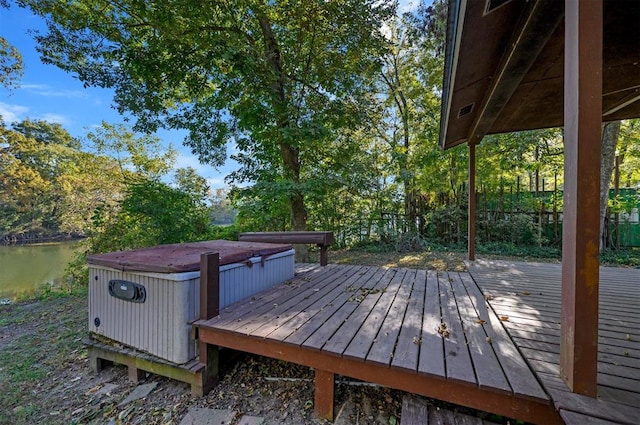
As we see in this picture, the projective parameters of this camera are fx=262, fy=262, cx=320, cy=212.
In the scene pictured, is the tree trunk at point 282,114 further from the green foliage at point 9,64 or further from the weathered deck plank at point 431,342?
the green foliage at point 9,64

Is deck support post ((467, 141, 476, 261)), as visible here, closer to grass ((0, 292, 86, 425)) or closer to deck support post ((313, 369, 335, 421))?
deck support post ((313, 369, 335, 421))

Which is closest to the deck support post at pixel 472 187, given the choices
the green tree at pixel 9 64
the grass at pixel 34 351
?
the grass at pixel 34 351

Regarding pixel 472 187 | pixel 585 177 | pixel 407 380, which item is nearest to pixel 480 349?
pixel 407 380

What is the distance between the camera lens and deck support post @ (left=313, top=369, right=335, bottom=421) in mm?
1683

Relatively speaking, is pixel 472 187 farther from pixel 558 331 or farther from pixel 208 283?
pixel 208 283

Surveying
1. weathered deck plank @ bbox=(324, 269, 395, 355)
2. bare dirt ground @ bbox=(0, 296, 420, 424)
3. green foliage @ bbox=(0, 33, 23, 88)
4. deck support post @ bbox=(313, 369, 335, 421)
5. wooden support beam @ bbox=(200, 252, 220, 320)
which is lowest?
bare dirt ground @ bbox=(0, 296, 420, 424)

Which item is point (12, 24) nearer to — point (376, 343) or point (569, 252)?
point (376, 343)

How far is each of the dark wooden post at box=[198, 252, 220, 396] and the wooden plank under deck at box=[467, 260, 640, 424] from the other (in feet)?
7.04

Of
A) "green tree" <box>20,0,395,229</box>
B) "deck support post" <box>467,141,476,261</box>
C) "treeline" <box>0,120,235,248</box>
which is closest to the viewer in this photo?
"deck support post" <box>467,141,476,261</box>

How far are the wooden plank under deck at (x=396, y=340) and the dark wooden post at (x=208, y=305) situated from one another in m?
0.10

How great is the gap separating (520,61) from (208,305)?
318 cm

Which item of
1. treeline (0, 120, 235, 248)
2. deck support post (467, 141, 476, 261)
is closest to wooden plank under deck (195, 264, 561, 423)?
deck support post (467, 141, 476, 261)

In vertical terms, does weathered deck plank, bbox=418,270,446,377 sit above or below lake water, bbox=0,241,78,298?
above

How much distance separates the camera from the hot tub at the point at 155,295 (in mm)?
2035
